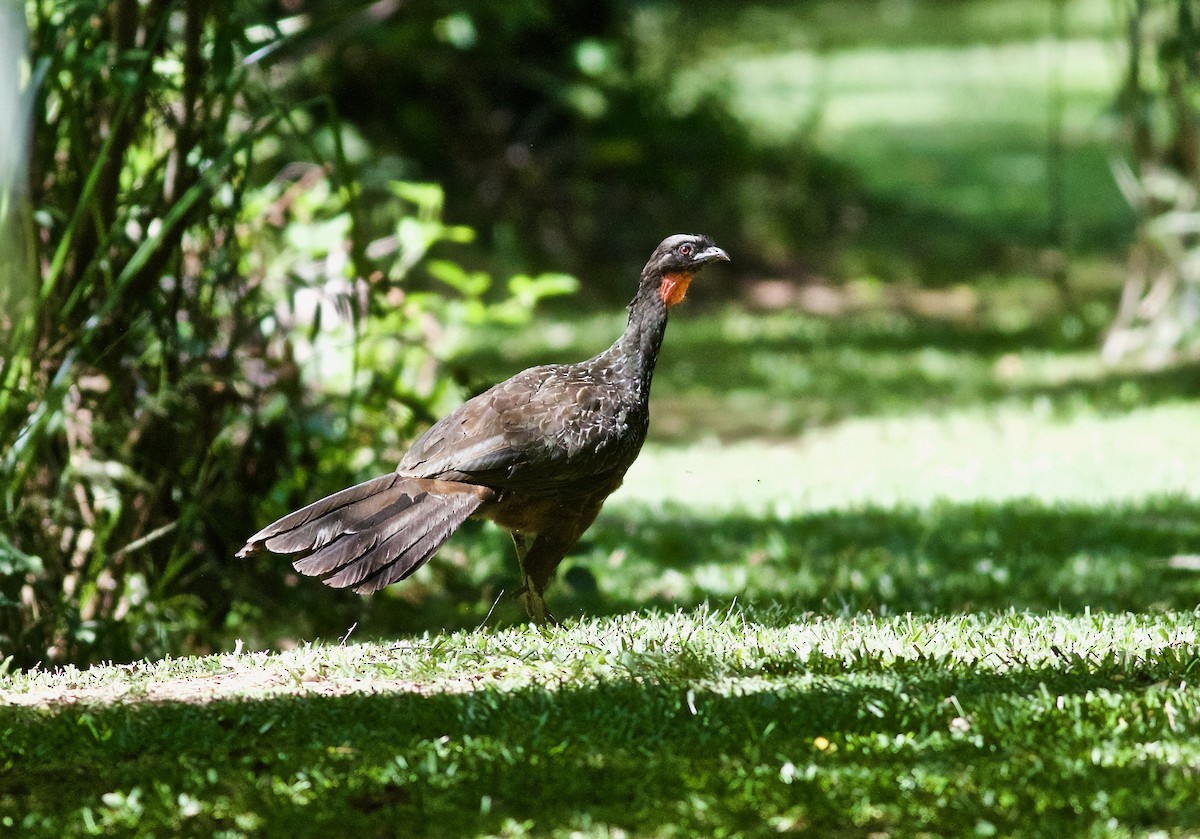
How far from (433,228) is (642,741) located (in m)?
4.36

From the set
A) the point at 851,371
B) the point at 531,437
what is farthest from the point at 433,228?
the point at 851,371

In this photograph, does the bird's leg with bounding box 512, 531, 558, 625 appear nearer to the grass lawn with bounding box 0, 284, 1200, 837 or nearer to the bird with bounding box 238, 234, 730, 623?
the bird with bounding box 238, 234, 730, 623

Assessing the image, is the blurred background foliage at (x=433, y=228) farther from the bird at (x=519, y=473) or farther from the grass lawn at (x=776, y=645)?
the bird at (x=519, y=473)

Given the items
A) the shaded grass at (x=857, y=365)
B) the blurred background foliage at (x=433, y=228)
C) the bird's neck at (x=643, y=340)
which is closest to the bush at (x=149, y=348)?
the blurred background foliage at (x=433, y=228)

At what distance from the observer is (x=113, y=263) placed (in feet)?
22.0

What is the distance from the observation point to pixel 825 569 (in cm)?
858

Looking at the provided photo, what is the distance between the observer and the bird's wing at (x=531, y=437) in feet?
19.0

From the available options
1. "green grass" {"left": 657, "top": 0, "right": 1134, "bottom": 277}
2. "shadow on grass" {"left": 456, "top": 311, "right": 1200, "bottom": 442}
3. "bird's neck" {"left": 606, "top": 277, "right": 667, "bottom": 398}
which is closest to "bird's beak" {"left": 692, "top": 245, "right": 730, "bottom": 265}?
"bird's neck" {"left": 606, "top": 277, "right": 667, "bottom": 398}

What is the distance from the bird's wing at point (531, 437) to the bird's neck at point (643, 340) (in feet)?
0.53

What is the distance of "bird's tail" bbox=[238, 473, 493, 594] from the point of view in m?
5.46

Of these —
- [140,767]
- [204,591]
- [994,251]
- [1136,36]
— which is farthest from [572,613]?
[994,251]

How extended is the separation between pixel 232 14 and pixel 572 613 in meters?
3.21

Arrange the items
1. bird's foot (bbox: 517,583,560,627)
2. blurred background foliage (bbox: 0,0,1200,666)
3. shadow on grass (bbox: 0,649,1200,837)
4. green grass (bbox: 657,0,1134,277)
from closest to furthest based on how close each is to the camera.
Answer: shadow on grass (bbox: 0,649,1200,837) → bird's foot (bbox: 517,583,560,627) → blurred background foliage (bbox: 0,0,1200,666) → green grass (bbox: 657,0,1134,277)

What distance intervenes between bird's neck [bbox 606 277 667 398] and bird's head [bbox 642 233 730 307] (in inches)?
1.6
